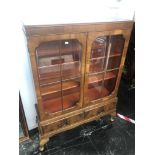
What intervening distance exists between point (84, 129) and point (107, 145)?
36 cm

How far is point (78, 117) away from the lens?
172cm

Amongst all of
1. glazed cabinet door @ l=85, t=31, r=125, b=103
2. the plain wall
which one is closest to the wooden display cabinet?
glazed cabinet door @ l=85, t=31, r=125, b=103

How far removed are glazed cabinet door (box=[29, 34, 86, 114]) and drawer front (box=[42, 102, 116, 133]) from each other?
0.15m

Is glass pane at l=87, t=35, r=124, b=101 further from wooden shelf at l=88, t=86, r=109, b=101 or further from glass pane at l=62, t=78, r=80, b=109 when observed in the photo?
glass pane at l=62, t=78, r=80, b=109

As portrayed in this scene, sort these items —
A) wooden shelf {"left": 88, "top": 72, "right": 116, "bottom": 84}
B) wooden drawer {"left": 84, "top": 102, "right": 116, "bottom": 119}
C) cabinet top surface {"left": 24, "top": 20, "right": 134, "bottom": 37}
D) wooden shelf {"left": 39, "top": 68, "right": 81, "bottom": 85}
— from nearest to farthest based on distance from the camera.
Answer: cabinet top surface {"left": 24, "top": 20, "right": 134, "bottom": 37} → wooden shelf {"left": 39, "top": 68, "right": 81, "bottom": 85} → wooden shelf {"left": 88, "top": 72, "right": 116, "bottom": 84} → wooden drawer {"left": 84, "top": 102, "right": 116, "bottom": 119}

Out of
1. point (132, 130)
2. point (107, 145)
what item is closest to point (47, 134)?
point (107, 145)

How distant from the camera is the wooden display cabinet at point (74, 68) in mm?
1185

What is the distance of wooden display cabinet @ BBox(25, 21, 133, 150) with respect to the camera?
3.89 feet

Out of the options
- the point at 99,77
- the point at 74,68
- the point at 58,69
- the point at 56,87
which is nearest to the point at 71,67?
the point at 74,68

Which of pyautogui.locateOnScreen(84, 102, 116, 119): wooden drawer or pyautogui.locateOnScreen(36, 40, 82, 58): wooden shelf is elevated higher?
pyautogui.locateOnScreen(36, 40, 82, 58): wooden shelf

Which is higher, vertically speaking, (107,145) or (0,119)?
(0,119)
